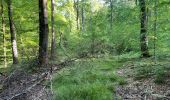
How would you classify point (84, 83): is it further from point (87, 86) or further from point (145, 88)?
point (145, 88)

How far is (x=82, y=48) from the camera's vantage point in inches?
561

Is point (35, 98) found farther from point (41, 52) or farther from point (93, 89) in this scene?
point (41, 52)

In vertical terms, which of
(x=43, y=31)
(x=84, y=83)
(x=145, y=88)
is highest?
(x=43, y=31)

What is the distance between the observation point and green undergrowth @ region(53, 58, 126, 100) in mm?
6207

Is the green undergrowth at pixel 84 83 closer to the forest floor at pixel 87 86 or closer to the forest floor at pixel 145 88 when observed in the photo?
the forest floor at pixel 87 86

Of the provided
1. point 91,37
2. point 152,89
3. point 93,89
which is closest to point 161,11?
point 152,89

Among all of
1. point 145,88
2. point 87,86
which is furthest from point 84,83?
point 145,88

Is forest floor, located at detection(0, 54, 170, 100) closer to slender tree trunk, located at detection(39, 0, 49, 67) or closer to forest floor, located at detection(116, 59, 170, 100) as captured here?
forest floor, located at detection(116, 59, 170, 100)

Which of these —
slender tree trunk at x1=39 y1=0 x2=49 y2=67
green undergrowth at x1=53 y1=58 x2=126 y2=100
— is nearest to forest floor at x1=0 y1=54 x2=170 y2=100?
green undergrowth at x1=53 y1=58 x2=126 y2=100

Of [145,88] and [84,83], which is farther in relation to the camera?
[84,83]

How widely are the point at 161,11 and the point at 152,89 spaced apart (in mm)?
3601

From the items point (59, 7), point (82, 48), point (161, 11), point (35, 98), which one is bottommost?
point (35, 98)

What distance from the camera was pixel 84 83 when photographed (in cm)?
728

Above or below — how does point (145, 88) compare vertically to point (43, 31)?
below
